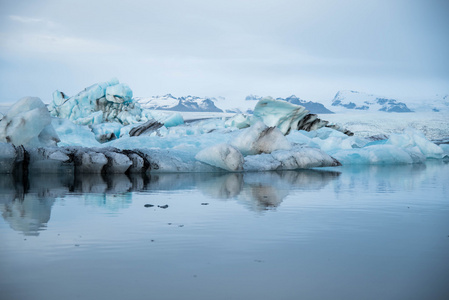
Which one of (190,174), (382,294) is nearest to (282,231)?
(382,294)

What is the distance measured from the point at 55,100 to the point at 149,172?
21.0 meters

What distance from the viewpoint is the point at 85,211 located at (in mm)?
3695

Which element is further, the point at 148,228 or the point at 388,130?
the point at 388,130

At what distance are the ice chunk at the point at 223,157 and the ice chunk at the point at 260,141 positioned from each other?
64.7 inches

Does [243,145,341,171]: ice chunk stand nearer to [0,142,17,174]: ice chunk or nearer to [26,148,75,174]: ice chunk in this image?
[26,148,75,174]: ice chunk

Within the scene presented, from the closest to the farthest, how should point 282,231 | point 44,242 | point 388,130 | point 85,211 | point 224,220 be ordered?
point 44,242, point 282,231, point 224,220, point 85,211, point 388,130

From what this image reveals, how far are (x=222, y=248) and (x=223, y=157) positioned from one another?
19.5ft

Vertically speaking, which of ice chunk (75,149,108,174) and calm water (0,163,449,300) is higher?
ice chunk (75,149,108,174)

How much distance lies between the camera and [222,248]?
8.07ft

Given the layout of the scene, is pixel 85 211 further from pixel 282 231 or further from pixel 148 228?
pixel 282 231

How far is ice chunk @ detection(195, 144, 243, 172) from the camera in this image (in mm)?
8375

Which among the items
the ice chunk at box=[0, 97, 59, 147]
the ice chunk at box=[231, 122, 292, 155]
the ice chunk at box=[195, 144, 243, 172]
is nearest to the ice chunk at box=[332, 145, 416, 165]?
the ice chunk at box=[231, 122, 292, 155]

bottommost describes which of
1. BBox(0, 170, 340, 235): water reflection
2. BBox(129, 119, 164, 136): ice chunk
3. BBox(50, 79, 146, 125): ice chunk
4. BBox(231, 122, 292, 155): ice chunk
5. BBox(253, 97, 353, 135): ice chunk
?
BBox(0, 170, 340, 235): water reflection

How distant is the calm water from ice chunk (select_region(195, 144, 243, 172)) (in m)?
3.81
